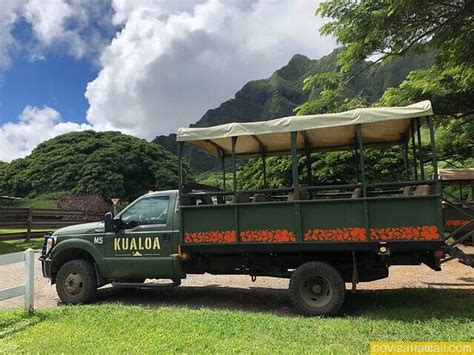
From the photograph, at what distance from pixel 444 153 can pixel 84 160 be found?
106ft

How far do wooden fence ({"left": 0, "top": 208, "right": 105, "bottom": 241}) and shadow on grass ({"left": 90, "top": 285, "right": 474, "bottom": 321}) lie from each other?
1244 centimetres

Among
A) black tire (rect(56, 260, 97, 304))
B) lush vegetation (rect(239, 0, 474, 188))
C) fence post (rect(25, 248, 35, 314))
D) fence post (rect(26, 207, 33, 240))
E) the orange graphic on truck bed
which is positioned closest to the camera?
fence post (rect(25, 248, 35, 314))

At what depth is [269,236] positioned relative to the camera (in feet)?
24.1

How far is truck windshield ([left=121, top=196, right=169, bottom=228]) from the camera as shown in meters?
8.36

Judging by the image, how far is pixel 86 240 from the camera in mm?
8539

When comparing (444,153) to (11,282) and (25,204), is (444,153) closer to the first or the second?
(11,282)

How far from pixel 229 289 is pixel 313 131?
3749 millimetres

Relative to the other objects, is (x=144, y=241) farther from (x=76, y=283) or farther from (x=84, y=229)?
(x=76, y=283)

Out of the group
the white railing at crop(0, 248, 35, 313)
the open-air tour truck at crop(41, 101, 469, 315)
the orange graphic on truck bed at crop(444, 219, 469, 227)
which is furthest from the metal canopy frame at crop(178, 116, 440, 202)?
the white railing at crop(0, 248, 35, 313)

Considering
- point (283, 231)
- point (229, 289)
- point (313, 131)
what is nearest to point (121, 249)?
point (229, 289)

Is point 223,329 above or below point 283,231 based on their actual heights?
below

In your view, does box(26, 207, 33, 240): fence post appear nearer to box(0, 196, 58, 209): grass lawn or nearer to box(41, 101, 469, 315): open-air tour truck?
box(41, 101, 469, 315): open-air tour truck

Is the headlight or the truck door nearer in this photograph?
the truck door

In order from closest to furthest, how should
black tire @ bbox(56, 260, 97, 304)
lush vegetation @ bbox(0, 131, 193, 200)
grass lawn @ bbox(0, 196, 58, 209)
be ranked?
1. black tire @ bbox(56, 260, 97, 304)
2. grass lawn @ bbox(0, 196, 58, 209)
3. lush vegetation @ bbox(0, 131, 193, 200)
